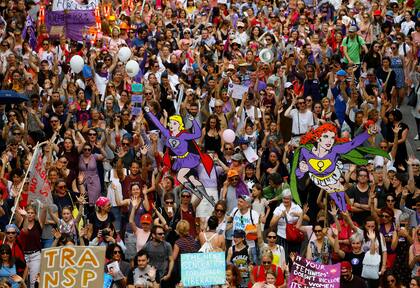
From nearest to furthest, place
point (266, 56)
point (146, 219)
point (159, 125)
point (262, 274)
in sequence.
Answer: point (262, 274) < point (146, 219) < point (159, 125) < point (266, 56)

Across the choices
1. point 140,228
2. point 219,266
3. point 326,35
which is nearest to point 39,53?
point 326,35

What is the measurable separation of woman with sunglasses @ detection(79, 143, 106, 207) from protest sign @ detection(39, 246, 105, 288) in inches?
173

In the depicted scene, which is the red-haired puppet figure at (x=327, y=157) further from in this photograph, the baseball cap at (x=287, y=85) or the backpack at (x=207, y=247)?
the baseball cap at (x=287, y=85)

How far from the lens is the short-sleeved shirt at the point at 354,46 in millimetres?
28594

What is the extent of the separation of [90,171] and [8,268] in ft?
11.7

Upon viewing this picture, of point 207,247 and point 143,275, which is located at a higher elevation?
point 207,247

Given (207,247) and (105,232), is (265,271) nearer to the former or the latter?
(207,247)

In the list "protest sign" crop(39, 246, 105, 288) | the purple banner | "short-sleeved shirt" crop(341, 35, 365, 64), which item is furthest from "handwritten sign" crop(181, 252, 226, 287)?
the purple banner

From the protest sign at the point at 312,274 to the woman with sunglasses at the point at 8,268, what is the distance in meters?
3.11

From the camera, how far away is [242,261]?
2059 centimetres

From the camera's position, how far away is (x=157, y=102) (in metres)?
25.9

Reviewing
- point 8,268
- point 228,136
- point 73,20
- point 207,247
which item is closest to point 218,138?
point 228,136

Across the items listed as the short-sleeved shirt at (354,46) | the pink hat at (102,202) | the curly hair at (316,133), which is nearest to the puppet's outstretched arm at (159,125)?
the pink hat at (102,202)

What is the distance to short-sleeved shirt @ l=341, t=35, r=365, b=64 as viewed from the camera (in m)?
28.6
